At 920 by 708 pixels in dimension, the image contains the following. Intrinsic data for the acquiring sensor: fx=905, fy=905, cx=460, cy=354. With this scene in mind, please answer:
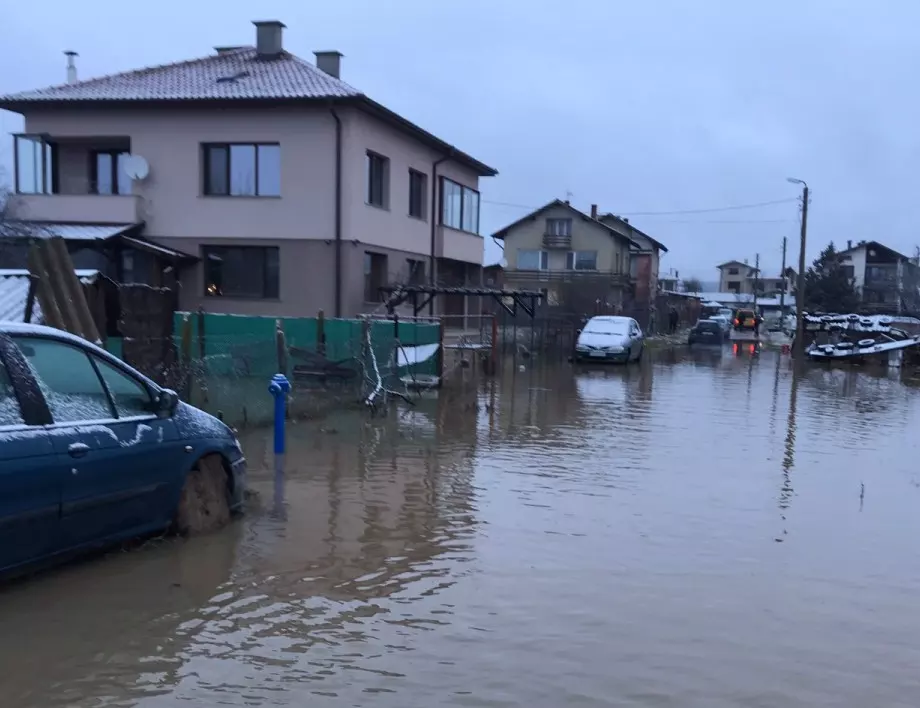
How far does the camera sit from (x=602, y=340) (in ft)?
95.9

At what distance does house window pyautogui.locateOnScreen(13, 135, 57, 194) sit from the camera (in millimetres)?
24719

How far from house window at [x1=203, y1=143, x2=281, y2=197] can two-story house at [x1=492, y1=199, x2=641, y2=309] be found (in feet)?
119

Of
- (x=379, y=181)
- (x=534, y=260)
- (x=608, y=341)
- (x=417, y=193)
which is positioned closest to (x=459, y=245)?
(x=417, y=193)

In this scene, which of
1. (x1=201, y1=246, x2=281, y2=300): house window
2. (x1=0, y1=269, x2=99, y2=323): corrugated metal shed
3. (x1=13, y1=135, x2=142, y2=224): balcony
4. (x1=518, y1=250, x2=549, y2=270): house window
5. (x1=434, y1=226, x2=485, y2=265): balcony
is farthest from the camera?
(x1=518, y1=250, x2=549, y2=270): house window

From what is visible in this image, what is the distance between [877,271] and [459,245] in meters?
68.3

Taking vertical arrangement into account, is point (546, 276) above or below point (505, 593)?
above

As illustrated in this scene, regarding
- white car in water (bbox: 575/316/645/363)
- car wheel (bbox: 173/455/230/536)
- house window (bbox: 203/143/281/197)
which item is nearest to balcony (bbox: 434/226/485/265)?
white car in water (bbox: 575/316/645/363)

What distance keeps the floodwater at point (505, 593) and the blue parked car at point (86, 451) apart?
37cm

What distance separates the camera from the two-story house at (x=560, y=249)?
60688mm

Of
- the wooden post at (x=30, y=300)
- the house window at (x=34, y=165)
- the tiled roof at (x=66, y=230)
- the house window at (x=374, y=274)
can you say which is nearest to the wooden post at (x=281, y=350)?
the wooden post at (x=30, y=300)

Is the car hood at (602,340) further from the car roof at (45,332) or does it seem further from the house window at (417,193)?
the car roof at (45,332)

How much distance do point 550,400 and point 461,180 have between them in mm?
A: 14876

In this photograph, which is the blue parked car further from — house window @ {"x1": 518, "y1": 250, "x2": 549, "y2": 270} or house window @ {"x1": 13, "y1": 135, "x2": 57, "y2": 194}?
house window @ {"x1": 518, "y1": 250, "x2": 549, "y2": 270}

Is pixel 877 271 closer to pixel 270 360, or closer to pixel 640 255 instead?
pixel 640 255
